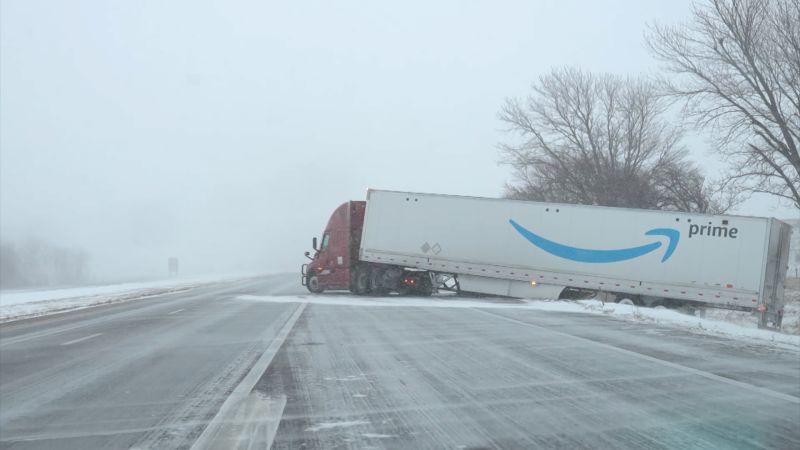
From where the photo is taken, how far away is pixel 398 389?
749 centimetres

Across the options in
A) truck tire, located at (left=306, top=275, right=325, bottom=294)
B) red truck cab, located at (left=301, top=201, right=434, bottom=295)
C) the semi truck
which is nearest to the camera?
the semi truck

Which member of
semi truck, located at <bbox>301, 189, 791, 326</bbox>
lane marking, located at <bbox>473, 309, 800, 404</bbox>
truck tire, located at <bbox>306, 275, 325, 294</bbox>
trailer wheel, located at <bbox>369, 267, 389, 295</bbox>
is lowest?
truck tire, located at <bbox>306, 275, 325, 294</bbox>

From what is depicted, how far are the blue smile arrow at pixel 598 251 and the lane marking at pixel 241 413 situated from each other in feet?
56.9

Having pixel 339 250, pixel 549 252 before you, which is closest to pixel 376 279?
pixel 339 250

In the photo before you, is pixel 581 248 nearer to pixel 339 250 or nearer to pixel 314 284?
pixel 339 250

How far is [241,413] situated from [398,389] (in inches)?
72.1

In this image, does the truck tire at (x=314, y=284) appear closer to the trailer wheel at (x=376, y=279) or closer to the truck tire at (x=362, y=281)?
the truck tire at (x=362, y=281)

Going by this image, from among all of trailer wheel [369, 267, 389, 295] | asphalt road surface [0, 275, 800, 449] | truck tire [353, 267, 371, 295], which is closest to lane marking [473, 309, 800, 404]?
asphalt road surface [0, 275, 800, 449]

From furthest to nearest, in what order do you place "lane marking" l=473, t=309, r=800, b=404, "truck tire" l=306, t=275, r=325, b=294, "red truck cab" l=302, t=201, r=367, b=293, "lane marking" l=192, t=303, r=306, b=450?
1. "truck tire" l=306, t=275, r=325, b=294
2. "red truck cab" l=302, t=201, r=367, b=293
3. "lane marking" l=473, t=309, r=800, b=404
4. "lane marking" l=192, t=303, r=306, b=450

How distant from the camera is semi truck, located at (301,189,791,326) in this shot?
22.1 m

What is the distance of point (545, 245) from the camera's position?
25.1 m

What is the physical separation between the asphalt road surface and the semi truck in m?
9.70

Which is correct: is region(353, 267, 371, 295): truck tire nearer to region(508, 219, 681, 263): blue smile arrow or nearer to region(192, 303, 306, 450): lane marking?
region(508, 219, 681, 263): blue smile arrow

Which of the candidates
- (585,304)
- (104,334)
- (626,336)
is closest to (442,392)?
(626,336)
